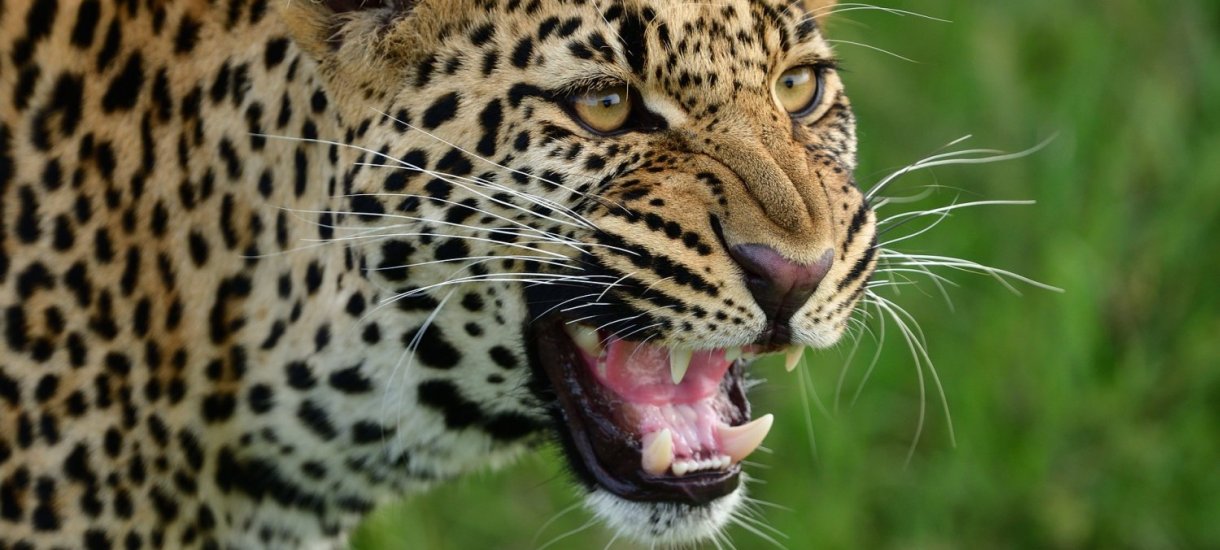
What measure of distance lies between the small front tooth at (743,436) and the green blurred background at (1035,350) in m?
1.58

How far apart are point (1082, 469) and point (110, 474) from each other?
11.3 ft

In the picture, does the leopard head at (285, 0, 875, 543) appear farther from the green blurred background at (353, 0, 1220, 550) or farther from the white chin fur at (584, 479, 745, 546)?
the green blurred background at (353, 0, 1220, 550)

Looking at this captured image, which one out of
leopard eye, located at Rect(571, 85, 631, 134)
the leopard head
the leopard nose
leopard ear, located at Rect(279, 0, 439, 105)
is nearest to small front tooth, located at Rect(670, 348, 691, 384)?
the leopard head

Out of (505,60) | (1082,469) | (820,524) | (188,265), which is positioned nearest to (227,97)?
(188,265)

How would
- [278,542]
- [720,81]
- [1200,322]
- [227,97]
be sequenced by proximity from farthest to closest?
[1200,322] < [278,542] < [227,97] < [720,81]

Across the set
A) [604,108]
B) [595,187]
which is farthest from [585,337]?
[604,108]

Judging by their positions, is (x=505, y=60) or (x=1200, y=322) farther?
(x=1200, y=322)

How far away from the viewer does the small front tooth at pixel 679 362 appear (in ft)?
11.6

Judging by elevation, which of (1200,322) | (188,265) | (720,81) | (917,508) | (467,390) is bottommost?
(917,508)

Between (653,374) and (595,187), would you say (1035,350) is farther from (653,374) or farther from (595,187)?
(595,187)

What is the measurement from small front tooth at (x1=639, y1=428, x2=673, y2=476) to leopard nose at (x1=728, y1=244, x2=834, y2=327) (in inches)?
15.0

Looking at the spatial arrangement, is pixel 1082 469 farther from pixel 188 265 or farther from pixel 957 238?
pixel 188 265

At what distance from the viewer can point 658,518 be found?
368 cm

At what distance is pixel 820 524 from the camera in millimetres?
5594
